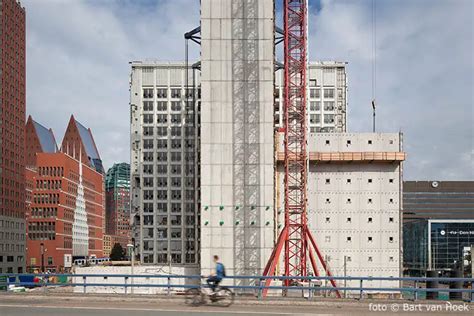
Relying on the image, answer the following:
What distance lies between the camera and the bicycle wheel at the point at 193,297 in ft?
82.8

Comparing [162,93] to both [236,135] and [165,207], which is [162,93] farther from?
[236,135]

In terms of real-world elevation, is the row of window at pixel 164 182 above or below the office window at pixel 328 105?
below

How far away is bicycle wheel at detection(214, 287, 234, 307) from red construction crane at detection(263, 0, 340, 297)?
5111cm

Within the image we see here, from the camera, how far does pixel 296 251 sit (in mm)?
80750

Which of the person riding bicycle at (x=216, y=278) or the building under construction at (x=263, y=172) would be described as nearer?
the person riding bicycle at (x=216, y=278)

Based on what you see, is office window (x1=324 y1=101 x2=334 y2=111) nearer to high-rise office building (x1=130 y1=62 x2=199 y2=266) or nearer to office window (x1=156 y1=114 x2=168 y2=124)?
high-rise office building (x1=130 y1=62 x2=199 y2=266)

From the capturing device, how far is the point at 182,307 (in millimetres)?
24891

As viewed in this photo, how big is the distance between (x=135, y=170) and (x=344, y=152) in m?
80.9

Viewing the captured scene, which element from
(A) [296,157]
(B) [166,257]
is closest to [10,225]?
(B) [166,257]

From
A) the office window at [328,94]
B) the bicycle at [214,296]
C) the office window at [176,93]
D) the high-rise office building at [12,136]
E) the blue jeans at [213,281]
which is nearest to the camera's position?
the blue jeans at [213,281]

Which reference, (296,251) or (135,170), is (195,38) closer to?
(135,170)

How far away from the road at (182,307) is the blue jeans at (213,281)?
855mm

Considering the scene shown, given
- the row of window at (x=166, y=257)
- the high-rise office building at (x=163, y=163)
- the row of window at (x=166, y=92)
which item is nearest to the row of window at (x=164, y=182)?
the high-rise office building at (x=163, y=163)

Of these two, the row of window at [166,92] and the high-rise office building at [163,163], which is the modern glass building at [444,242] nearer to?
the high-rise office building at [163,163]
